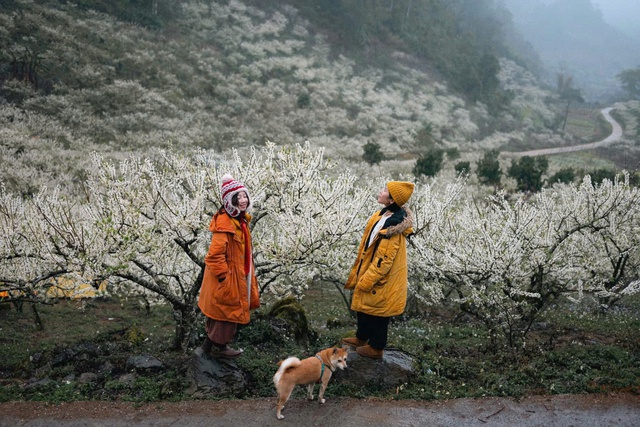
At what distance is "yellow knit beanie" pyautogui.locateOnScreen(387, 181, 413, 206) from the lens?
5961mm

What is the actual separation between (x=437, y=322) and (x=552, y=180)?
69.1 feet

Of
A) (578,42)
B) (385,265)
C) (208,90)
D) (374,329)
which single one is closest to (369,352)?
(374,329)

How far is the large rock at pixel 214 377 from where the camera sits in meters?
6.25

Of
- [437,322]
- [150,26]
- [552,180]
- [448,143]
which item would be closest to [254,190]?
[437,322]

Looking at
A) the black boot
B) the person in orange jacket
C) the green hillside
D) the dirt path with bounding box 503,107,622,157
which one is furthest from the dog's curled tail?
the dirt path with bounding box 503,107,622,157

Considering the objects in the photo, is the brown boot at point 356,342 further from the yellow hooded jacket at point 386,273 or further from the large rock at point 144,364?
the large rock at point 144,364

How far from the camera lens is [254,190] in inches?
336

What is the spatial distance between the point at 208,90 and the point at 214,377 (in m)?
43.5

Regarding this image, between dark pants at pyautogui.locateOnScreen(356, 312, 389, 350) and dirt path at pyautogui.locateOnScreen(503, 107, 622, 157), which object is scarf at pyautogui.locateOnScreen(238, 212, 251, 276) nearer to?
dark pants at pyautogui.locateOnScreen(356, 312, 389, 350)

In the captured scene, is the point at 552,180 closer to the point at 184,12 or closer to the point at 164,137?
the point at 164,137

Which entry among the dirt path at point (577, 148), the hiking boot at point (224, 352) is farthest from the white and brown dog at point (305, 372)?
the dirt path at point (577, 148)

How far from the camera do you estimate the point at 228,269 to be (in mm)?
5832

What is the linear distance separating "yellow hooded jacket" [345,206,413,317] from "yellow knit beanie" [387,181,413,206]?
17 cm

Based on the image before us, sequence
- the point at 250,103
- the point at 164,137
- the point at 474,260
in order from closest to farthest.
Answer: the point at 474,260 < the point at 164,137 < the point at 250,103
